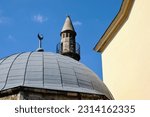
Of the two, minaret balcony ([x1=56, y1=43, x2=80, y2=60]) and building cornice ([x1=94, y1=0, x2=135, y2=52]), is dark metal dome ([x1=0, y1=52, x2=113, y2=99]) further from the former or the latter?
minaret balcony ([x1=56, y1=43, x2=80, y2=60])

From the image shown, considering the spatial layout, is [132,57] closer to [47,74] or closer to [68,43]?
[47,74]

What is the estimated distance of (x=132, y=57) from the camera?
1052 cm

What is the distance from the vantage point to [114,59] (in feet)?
38.6

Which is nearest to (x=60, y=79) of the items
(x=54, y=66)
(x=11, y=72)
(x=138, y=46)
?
(x=54, y=66)

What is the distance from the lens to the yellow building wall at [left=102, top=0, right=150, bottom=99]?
32.3ft

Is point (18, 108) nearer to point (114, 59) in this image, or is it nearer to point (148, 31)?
point (148, 31)

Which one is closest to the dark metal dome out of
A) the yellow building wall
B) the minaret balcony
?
the yellow building wall

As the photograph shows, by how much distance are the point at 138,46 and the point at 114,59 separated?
1.66 meters

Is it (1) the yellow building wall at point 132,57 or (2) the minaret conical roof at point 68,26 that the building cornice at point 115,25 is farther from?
(2) the minaret conical roof at point 68,26

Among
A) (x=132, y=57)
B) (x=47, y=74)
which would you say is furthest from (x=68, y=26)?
(x=132, y=57)

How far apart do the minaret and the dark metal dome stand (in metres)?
18.2

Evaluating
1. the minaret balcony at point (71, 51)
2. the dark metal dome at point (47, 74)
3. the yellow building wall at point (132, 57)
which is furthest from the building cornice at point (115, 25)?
the minaret balcony at point (71, 51)

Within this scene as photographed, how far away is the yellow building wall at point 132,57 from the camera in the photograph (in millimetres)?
9836

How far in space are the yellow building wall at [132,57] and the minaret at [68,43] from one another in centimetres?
1928
